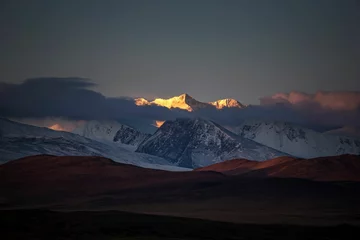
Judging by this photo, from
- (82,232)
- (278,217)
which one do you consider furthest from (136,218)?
(278,217)

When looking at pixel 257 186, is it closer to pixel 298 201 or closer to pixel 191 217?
pixel 298 201

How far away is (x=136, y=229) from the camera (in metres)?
97.3

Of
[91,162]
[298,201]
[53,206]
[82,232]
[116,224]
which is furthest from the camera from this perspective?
[91,162]

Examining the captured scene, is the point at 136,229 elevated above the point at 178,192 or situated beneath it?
situated beneath

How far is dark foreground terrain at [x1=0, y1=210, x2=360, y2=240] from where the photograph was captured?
305ft

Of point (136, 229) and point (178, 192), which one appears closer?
point (136, 229)

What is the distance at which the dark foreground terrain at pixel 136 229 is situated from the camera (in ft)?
305

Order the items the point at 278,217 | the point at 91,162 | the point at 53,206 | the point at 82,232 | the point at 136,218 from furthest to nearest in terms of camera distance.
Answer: the point at 91,162, the point at 53,206, the point at 278,217, the point at 136,218, the point at 82,232

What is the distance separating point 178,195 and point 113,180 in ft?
91.8

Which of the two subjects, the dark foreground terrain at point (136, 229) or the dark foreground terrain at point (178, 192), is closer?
the dark foreground terrain at point (136, 229)

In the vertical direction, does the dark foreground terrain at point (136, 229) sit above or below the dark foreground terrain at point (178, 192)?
below

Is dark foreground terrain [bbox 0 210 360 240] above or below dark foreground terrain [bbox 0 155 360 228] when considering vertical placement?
below

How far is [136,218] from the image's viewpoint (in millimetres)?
108500

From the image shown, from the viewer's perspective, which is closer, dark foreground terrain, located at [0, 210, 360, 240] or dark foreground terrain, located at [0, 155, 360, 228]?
dark foreground terrain, located at [0, 210, 360, 240]
